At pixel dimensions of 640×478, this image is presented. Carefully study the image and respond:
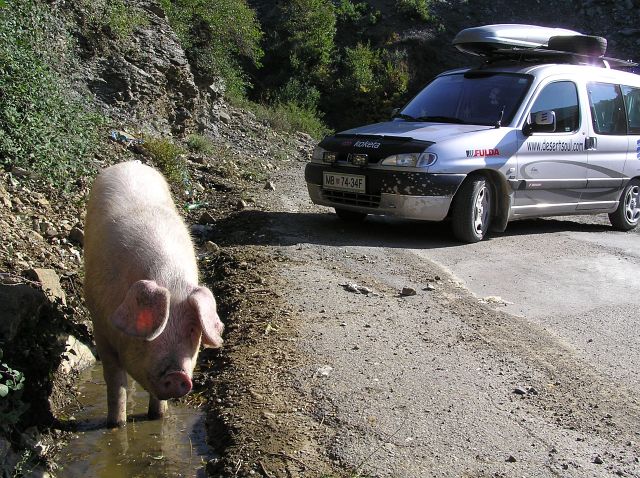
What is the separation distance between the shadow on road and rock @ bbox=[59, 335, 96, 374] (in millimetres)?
3044

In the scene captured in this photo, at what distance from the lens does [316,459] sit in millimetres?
4145

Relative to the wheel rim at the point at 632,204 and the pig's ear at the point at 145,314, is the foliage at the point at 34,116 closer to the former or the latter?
the pig's ear at the point at 145,314

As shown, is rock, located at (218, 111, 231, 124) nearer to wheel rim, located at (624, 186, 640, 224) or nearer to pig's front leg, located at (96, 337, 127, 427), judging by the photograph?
wheel rim, located at (624, 186, 640, 224)

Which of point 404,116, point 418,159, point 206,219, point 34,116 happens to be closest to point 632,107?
point 404,116

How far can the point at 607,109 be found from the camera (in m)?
10.9

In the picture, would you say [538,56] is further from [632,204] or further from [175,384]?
[175,384]

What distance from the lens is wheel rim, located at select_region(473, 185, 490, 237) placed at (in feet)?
30.6

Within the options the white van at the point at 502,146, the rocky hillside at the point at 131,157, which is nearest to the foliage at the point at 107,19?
the rocky hillside at the point at 131,157

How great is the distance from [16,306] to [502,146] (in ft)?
20.2

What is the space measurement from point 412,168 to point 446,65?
1818 cm

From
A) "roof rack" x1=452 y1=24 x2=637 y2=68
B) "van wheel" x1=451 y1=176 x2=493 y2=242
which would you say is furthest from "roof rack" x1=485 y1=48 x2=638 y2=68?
"van wheel" x1=451 y1=176 x2=493 y2=242

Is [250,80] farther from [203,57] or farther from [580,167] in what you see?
[580,167]

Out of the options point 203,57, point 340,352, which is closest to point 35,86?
point 340,352

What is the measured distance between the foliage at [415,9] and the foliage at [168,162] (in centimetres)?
1730
